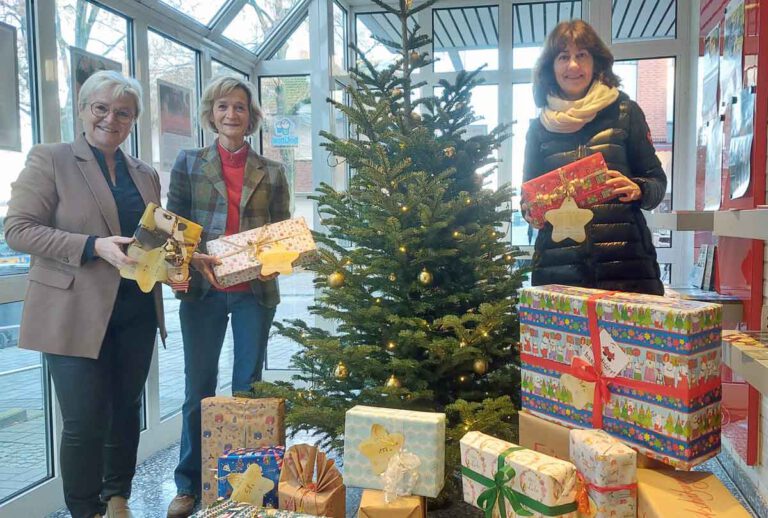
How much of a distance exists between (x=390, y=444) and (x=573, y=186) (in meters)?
0.93

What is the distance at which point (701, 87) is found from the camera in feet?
11.6

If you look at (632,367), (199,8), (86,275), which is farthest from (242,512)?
(199,8)

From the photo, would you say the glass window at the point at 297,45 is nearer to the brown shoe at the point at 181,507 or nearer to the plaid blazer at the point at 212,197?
the plaid blazer at the point at 212,197

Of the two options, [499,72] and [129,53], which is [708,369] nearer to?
[129,53]

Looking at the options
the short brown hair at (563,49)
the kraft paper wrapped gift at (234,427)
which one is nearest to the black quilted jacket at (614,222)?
the short brown hair at (563,49)

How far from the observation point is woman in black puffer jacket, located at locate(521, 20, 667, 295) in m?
1.84

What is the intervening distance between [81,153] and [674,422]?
6.34 feet

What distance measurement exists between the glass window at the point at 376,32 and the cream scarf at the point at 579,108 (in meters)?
2.83

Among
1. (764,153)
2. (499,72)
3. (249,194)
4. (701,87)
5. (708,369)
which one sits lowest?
(708,369)

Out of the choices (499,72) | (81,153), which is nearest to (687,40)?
(499,72)

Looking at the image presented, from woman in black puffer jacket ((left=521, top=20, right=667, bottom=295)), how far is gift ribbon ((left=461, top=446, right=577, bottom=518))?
662mm

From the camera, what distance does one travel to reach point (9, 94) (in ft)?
7.22

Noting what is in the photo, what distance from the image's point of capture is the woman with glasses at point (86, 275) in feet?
6.13

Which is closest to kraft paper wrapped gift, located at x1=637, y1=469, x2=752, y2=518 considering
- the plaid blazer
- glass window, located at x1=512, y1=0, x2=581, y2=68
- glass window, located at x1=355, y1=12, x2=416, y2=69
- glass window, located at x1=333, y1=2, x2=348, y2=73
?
the plaid blazer
